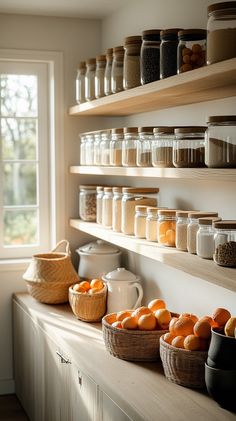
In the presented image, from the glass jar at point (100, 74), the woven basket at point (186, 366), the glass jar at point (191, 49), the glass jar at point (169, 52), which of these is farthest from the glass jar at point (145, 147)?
the woven basket at point (186, 366)

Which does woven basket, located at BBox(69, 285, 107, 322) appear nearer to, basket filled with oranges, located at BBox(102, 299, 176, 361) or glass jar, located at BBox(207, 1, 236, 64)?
basket filled with oranges, located at BBox(102, 299, 176, 361)

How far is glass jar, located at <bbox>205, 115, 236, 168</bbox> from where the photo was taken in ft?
7.66

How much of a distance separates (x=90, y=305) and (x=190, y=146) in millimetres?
1243

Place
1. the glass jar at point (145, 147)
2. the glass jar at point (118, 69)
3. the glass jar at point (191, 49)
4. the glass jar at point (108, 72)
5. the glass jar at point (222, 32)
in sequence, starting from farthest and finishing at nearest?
the glass jar at point (108, 72), the glass jar at point (118, 69), the glass jar at point (145, 147), the glass jar at point (191, 49), the glass jar at point (222, 32)

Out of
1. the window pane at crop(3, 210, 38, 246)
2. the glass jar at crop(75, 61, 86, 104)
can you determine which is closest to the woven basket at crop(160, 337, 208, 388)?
the glass jar at crop(75, 61, 86, 104)

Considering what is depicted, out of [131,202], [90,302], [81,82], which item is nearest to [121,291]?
[90,302]

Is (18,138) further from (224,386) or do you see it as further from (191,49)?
(224,386)

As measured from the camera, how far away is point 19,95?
436cm

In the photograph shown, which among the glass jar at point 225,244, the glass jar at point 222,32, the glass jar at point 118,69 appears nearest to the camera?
the glass jar at point 222,32

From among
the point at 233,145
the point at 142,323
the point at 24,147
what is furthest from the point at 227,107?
the point at 24,147

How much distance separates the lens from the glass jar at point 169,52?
108 inches

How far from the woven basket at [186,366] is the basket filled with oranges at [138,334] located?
0.88 feet

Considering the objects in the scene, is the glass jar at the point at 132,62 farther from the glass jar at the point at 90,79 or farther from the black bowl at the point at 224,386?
the black bowl at the point at 224,386

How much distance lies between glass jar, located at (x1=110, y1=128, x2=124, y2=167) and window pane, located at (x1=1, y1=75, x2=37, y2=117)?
1062 mm
